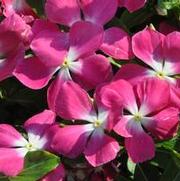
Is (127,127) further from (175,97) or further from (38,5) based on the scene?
(38,5)

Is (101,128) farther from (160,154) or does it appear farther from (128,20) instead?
(128,20)

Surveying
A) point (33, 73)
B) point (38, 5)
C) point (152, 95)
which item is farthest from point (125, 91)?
point (38, 5)

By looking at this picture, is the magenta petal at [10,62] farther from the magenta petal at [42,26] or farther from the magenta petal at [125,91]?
the magenta petal at [125,91]

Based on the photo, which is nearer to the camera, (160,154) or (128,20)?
(160,154)

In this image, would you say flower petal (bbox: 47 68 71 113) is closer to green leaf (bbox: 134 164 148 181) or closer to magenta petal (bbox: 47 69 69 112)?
magenta petal (bbox: 47 69 69 112)

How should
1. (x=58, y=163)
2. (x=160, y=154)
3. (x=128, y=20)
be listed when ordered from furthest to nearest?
(x=128, y=20), (x=160, y=154), (x=58, y=163)

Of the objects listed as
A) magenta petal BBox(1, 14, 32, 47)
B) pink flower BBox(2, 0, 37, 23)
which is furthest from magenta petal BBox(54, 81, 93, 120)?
pink flower BBox(2, 0, 37, 23)

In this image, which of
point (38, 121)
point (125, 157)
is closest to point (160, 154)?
point (125, 157)
